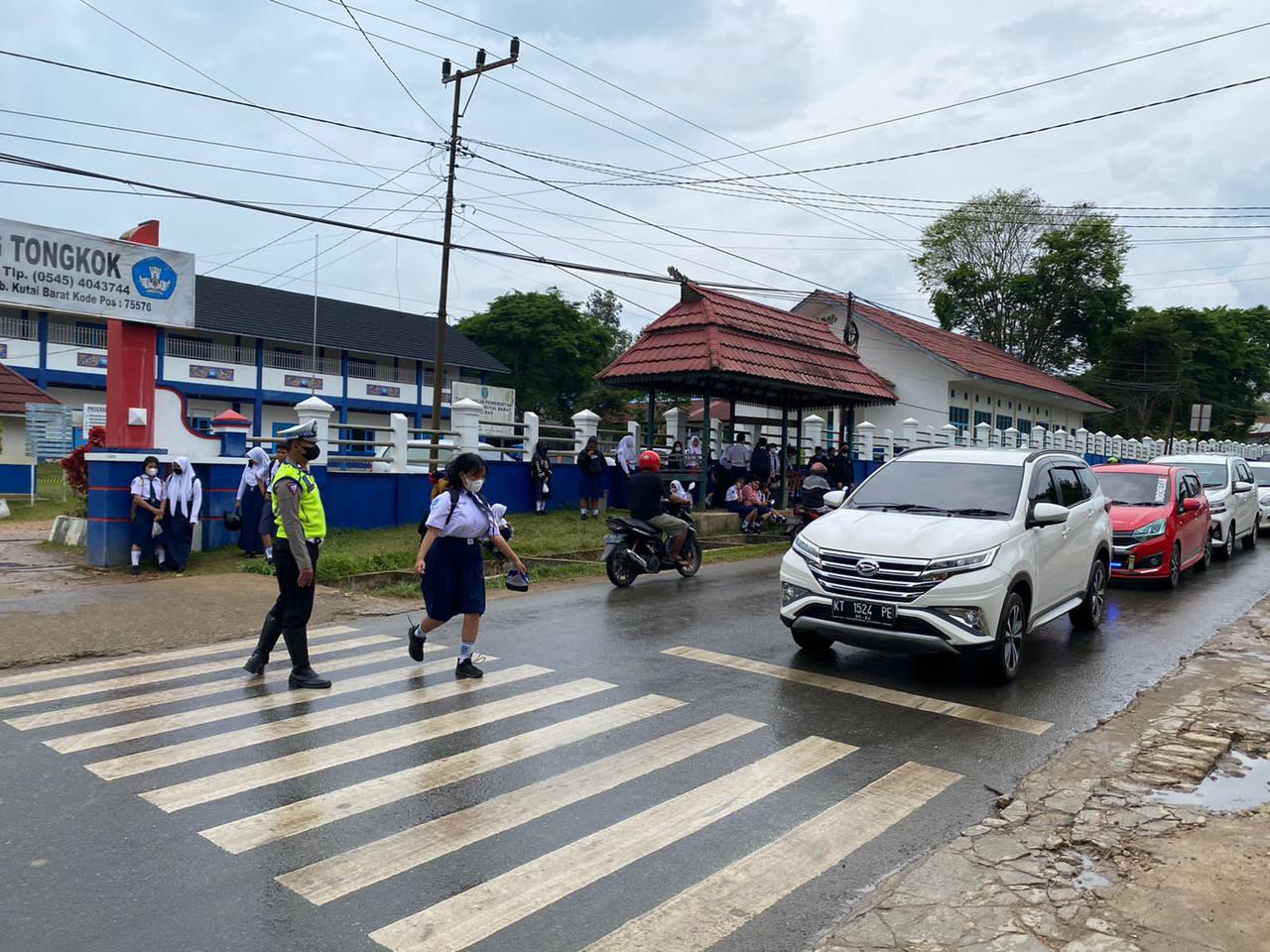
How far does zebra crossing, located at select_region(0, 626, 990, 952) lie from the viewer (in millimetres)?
3873

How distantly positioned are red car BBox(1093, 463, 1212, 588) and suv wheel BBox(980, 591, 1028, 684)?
17.6 ft

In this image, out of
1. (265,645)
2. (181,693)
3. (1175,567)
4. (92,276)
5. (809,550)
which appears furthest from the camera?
(92,276)

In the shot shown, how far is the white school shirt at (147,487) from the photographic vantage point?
13.2 metres

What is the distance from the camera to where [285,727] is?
19.9ft

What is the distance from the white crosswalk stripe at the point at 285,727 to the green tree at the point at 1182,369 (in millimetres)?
55308

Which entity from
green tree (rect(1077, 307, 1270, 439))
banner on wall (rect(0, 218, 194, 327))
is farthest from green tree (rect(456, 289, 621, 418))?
banner on wall (rect(0, 218, 194, 327))

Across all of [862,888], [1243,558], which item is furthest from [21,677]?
[1243,558]

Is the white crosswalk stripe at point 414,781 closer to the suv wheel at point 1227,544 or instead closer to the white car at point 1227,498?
the white car at point 1227,498

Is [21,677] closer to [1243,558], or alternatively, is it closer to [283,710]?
[283,710]

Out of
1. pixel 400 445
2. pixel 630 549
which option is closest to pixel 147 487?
pixel 400 445

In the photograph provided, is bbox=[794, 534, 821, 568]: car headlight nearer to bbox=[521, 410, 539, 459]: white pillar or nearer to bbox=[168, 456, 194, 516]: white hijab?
bbox=[168, 456, 194, 516]: white hijab

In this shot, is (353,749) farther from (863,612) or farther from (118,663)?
(863,612)

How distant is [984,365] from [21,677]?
126 ft

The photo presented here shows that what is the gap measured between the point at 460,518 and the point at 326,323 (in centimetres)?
4666
